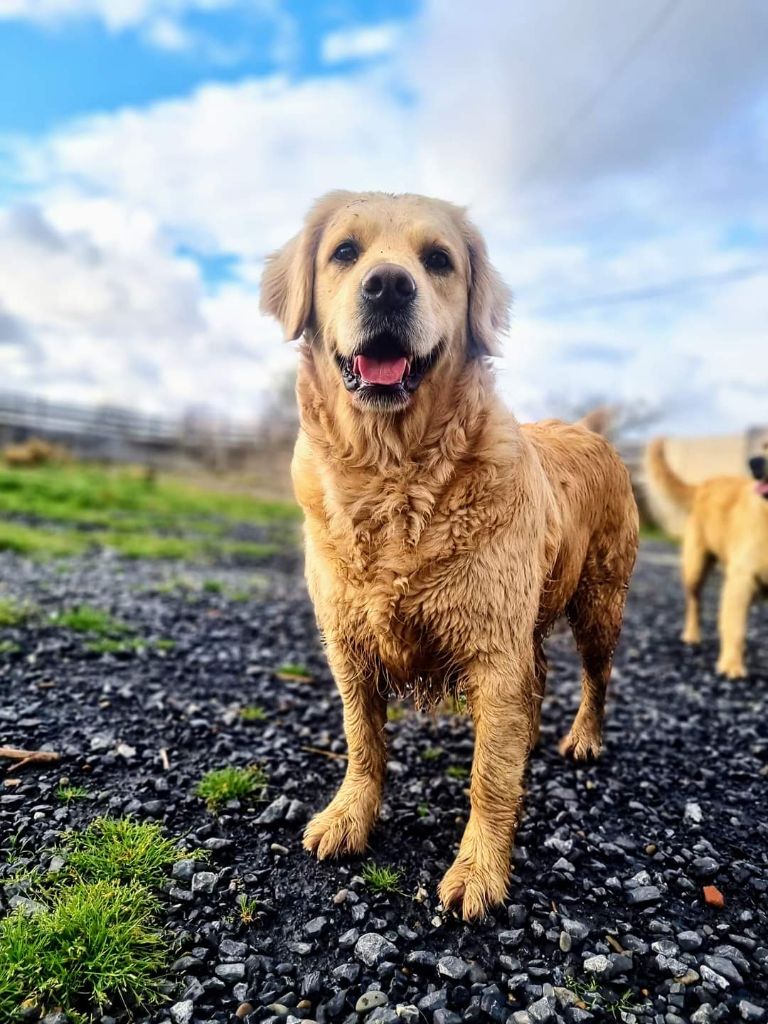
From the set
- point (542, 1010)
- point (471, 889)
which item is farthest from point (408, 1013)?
point (471, 889)

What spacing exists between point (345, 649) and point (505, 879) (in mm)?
1158

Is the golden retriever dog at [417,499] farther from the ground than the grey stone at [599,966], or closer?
farther from the ground

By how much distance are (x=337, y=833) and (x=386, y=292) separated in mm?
Result: 2333

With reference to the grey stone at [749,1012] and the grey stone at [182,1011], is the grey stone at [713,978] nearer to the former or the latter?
the grey stone at [749,1012]

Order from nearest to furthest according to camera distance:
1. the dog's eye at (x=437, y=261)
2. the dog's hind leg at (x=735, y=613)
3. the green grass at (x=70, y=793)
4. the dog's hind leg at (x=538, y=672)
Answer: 1. the dog's eye at (x=437, y=261)
2. the green grass at (x=70, y=793)
3. the dog's hind leg at (x=538, y=672)
4. the dog's hind leg at (x=735, y=613)

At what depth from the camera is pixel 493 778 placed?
2818mm

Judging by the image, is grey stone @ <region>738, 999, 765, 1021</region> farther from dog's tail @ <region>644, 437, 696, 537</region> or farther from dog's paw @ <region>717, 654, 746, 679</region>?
dog's tail @ <region>644, 437, 696, 537</region>

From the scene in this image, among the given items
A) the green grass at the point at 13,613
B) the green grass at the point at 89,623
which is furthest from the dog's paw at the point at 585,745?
the green grass at the point at 13,613

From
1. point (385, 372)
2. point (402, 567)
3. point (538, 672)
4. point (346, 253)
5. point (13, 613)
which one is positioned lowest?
point (13, 613)

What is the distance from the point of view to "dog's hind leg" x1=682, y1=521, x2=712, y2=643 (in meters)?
7.77

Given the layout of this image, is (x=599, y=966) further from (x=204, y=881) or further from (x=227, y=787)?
(x=227, y=787)

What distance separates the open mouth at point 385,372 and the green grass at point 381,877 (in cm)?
197

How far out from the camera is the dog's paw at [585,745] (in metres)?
4.06

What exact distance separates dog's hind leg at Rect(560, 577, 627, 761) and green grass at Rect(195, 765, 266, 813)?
1.91 meters
